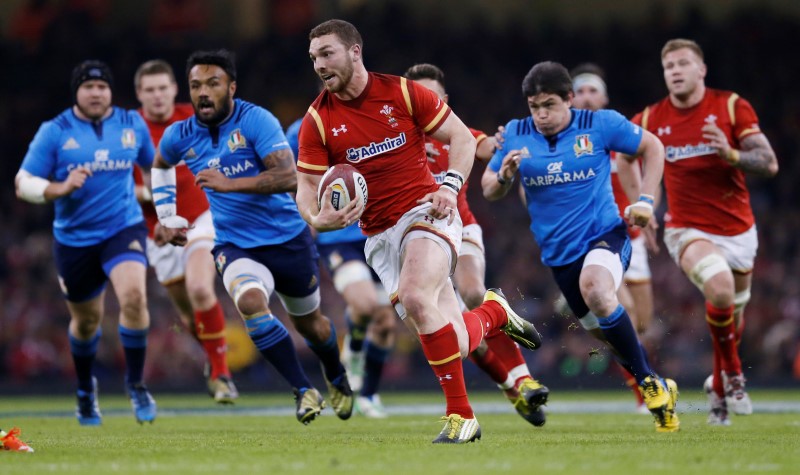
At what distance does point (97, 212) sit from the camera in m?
9.98

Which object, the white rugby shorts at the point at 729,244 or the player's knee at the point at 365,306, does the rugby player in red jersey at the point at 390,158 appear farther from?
the player's knee at the point at 365,306

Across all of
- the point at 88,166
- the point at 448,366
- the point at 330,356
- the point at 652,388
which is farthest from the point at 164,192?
the point at 652,388

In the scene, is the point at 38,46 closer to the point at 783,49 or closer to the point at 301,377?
the point at 783,49

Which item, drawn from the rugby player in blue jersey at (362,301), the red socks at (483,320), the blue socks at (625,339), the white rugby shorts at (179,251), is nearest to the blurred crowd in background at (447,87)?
the rugby player in blue jersey at (362,301)

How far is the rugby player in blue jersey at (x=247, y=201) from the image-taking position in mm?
8562

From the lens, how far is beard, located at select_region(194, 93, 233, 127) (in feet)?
28.7

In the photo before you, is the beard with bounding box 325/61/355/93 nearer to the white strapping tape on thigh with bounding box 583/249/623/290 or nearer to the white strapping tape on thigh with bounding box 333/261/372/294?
the white strapping tape on thigh with bounding box 583/249/623/290

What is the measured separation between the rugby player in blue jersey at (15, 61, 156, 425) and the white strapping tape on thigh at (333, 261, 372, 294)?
190 cm

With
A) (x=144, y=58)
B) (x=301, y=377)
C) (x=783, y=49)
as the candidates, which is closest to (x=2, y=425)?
(x=301, y=377)

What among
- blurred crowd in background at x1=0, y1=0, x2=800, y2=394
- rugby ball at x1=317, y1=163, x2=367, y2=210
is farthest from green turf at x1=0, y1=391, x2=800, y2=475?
blurred crowd in background at x1=0, y1=0, x2=800, y2=394

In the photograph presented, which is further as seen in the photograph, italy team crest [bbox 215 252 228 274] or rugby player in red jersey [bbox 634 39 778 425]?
rugby player in red jersey [bbox 634 39 778 425]

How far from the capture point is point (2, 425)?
10297mm

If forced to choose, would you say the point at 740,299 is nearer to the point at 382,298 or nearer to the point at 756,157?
the point at 756,157

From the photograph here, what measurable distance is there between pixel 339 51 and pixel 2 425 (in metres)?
5.20
